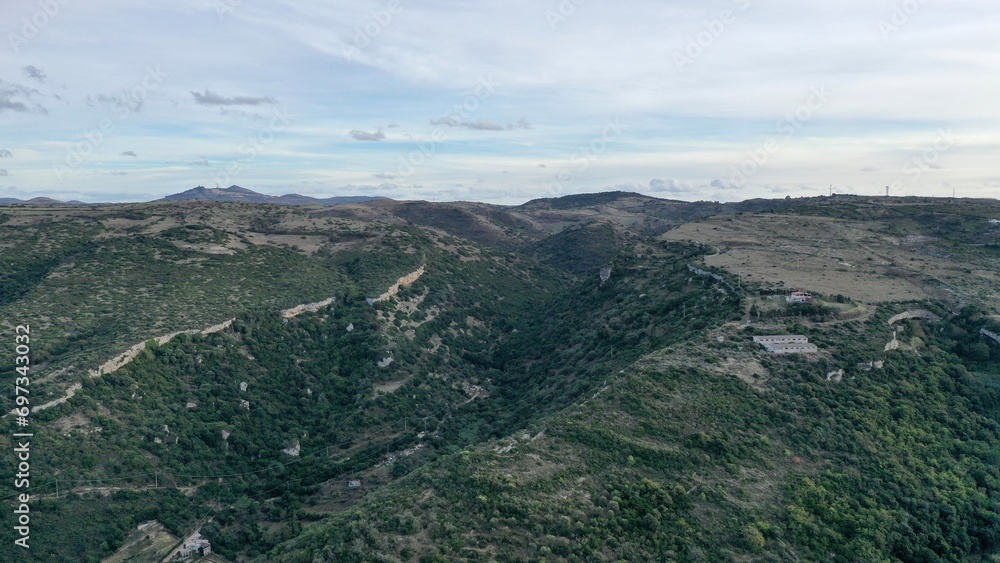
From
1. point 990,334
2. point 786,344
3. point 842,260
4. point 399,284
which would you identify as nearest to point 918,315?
point 990,334

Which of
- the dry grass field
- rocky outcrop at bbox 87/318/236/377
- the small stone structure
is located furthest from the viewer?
the dry grass field

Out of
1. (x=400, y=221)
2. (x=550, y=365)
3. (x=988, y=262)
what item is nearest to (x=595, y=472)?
(x=550, y=365)

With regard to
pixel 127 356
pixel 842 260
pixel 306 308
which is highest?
pixel 842 260

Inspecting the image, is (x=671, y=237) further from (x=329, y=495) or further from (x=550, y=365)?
(x=329, y=495)

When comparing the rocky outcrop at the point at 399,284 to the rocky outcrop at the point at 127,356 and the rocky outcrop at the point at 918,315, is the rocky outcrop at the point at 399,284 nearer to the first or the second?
the rocky outcrop at the point at 127,356

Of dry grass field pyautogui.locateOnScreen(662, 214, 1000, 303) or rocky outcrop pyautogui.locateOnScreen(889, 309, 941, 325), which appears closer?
rocky outcrop pyautogui.locateOnScreen(889, 309, 941, 325)

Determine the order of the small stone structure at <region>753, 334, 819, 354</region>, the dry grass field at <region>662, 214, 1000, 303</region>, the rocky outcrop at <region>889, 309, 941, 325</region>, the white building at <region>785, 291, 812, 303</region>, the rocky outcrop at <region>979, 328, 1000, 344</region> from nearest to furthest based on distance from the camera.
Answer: the small stone structure at <region>753, 334, 819, 354</region> < the rocky outcrop at <region>979, 328, 1000, 344</region> < the white building at <region>785, 291, 812, 303</region> < the rocky outcrop at <region>889, 309, 941, 325</region> < the dry grass field at <region>662, 214, 1000, 303</region>

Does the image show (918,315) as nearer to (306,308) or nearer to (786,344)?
(786,344)

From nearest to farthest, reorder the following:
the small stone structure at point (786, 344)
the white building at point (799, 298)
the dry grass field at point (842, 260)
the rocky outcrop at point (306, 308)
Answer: the small stone structure at point (786, 344) < the white building at point (799, 298) < the dry grass field at point (842, 260) < the rocky outcrop at point (306, 308)

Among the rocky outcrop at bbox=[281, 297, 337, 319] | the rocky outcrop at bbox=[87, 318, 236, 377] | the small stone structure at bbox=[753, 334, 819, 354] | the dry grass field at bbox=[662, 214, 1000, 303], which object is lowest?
the rocky outcrop at bbox=[87, 318, 236, 377]

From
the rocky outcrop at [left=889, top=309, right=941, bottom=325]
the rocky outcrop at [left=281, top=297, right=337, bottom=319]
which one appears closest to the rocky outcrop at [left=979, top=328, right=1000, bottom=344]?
the rocky outcrop at [left=889, top=309, right=941, bottom=325]

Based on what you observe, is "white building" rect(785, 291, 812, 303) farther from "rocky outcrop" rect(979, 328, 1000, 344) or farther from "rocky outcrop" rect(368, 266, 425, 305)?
"rocky outcrop" rect(368, 266, 425, 305)

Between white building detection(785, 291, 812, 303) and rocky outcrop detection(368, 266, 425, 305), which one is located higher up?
white building detection(785, 291, 812, 303)

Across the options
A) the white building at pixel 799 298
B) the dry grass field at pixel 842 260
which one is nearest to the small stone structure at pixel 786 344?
the white building at pixel 799 298
